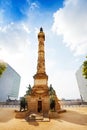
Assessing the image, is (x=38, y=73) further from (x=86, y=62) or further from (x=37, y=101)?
(x=86, y=62)

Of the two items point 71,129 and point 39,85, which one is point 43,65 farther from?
point 71,129

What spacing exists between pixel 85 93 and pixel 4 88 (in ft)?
187

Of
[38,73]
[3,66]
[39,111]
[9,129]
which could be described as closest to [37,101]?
[39,111]

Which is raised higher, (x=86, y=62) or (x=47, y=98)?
(x=86, y=62)

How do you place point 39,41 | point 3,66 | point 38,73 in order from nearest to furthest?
1. point 3,66
2. point 38,73
3. point 39,41

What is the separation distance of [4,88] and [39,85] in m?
82.9

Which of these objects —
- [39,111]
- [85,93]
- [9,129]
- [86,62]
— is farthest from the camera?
[85,93]

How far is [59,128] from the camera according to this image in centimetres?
1652

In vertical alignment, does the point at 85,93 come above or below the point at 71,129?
above

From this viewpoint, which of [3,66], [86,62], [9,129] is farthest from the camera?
[86,62]

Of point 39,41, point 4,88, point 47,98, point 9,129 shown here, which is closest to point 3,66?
point 9,129

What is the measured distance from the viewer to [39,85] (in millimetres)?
29016

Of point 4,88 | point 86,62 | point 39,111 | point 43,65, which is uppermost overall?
point 4,88

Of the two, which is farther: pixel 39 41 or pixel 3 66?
pixel 39 41
